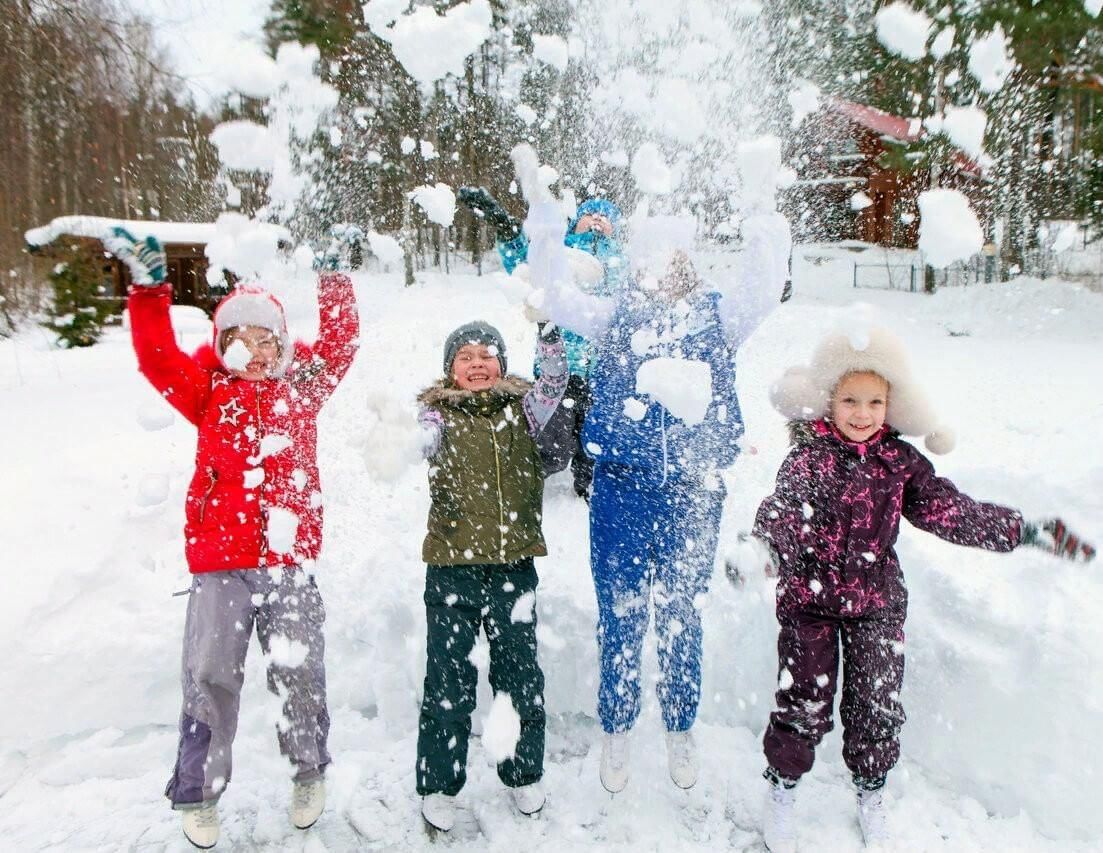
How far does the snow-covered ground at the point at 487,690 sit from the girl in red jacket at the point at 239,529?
0.25m

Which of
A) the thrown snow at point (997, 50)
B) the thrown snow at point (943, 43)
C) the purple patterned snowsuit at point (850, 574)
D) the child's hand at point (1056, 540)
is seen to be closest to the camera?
the child's hand at point (1056, 540)

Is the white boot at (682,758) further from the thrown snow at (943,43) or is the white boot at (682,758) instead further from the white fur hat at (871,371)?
Answer: the thrown snow at (943,43)

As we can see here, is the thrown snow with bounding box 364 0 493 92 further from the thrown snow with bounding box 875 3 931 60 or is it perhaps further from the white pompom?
the white pompom

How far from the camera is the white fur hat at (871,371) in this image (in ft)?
7.80

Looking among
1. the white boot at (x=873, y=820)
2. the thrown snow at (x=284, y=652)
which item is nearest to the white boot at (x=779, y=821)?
the white boot at (x=873, y=820)

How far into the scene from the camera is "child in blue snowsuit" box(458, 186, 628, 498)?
2.68 metres

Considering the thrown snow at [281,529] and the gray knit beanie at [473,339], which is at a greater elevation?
the gray knit beanie at [473,339]

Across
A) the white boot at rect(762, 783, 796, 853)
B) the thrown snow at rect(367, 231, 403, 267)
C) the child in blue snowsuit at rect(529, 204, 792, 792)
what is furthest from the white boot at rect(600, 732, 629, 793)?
the thrown snow at rect(367, 231, 403, 267)

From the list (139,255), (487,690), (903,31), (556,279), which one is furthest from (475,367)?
(903,31)

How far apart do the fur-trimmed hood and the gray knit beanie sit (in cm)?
8

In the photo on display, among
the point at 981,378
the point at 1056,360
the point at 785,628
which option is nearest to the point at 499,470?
the point at 785,628

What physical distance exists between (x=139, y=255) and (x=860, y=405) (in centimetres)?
229

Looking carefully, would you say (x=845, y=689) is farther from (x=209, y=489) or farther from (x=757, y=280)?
(x=209, y=489)

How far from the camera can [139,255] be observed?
2.38 m
